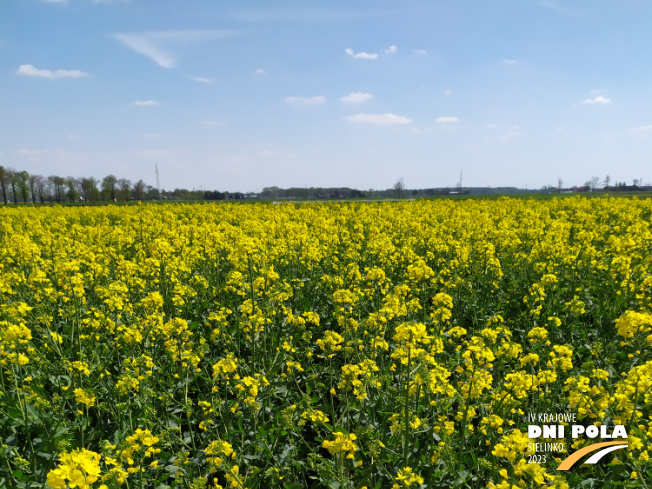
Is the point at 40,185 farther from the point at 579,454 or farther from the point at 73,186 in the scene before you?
the point at 579,454

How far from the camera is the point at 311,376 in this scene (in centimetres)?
335

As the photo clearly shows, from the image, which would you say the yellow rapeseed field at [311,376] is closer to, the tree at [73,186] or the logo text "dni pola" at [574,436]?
the logo text "dni pola" at [574,436]

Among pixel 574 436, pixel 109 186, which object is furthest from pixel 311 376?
pixel 109 186

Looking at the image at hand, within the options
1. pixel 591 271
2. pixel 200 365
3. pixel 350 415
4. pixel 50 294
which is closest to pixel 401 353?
pixel 350 415

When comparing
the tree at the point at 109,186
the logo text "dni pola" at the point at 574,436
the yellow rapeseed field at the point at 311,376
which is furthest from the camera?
the tree at the point at 109,186

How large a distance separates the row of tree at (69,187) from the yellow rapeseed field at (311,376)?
66484mm

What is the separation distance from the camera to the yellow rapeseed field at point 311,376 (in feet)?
8.71

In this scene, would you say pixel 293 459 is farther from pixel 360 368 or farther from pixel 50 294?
pixel 50 294

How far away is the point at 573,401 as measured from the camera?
273 cm

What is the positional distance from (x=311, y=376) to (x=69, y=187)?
88.8 metres

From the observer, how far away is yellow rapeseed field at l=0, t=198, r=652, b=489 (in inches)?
105

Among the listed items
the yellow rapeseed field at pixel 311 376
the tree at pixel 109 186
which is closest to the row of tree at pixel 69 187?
the tree at pixel 109 186

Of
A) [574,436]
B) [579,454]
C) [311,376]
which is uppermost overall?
[311,376]

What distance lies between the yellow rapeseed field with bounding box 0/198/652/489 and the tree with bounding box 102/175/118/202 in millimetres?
68401
